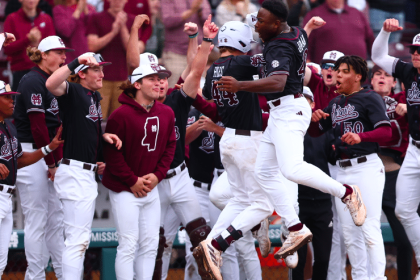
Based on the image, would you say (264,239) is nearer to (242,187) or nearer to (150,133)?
(242,187)

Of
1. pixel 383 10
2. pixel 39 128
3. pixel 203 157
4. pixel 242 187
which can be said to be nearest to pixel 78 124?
pixel 39 128

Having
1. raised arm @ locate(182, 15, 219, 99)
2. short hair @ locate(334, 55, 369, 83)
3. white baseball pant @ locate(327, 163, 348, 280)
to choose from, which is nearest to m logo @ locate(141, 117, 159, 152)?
raised arm @ locate(182, 15, 219, 99)

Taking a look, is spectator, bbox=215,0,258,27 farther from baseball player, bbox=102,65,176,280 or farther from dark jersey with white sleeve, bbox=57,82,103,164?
dark jersey with white sleeve, bbox=57,82,103,164

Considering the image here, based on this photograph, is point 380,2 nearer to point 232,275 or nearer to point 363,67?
point 363,67

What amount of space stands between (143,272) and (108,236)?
1.42 metres

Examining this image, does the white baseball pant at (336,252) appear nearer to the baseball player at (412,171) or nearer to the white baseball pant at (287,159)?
the baseball player at (412,171)

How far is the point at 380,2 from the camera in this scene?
8.91m

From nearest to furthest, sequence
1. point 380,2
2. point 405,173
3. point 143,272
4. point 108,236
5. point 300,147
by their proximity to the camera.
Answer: point 300,147, point 143,272, point 405,173, point 108,236, point 380,2

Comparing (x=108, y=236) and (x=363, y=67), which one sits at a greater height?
(x=363, y=67)

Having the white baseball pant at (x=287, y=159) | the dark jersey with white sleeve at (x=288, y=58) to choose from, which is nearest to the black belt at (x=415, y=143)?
the white baseball pant at (x=287, y=159)

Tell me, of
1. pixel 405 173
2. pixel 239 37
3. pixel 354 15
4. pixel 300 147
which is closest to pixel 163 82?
pixel 239 37

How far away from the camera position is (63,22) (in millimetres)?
7484

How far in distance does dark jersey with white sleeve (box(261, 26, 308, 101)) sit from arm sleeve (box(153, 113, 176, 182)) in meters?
0.97

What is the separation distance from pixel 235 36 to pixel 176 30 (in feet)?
9.21
